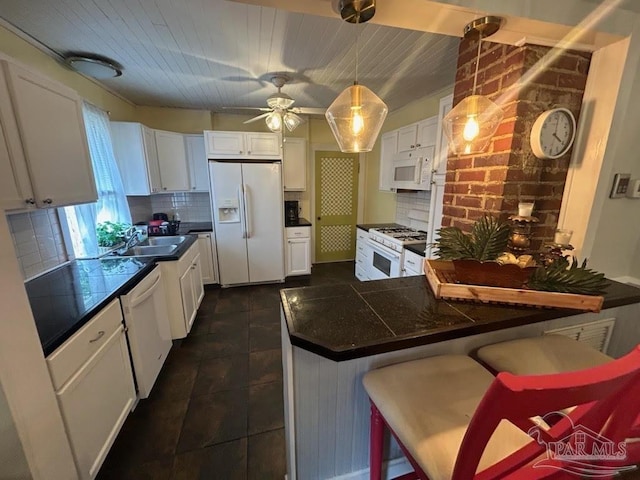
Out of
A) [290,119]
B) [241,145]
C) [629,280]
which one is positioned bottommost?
[629,280]

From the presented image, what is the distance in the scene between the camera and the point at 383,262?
3.08m

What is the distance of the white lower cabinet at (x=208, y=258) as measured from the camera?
3453mm

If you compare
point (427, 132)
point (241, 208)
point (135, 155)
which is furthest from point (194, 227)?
point (427, 132)

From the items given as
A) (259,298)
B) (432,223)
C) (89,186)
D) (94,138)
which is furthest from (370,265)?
(94,138)

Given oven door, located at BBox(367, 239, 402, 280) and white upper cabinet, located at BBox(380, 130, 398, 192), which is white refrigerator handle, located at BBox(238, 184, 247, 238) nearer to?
oven door, located at BBox(367, 239, 402, 280)

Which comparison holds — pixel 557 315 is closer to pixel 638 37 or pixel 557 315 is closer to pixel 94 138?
pixel 638 37

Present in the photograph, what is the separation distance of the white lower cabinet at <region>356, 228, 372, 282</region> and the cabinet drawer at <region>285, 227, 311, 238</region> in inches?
30.5

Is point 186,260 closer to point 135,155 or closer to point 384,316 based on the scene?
point 135,155

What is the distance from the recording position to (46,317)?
120 cm

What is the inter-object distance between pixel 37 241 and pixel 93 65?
1.52 meters

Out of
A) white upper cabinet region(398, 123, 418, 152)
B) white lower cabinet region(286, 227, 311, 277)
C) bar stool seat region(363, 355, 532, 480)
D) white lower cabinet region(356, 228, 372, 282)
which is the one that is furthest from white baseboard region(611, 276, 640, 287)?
white lower cabinet region(286, 227, 311, 277)

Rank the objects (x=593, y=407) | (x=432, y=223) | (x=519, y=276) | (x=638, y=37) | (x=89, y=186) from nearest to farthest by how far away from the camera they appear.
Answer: (x=593, y=407) < (x=519, y=276) < (x=638, y=37) < (x=89, y=186) < (x=432, y=223)

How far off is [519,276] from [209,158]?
332 cm

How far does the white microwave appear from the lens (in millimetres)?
2589
